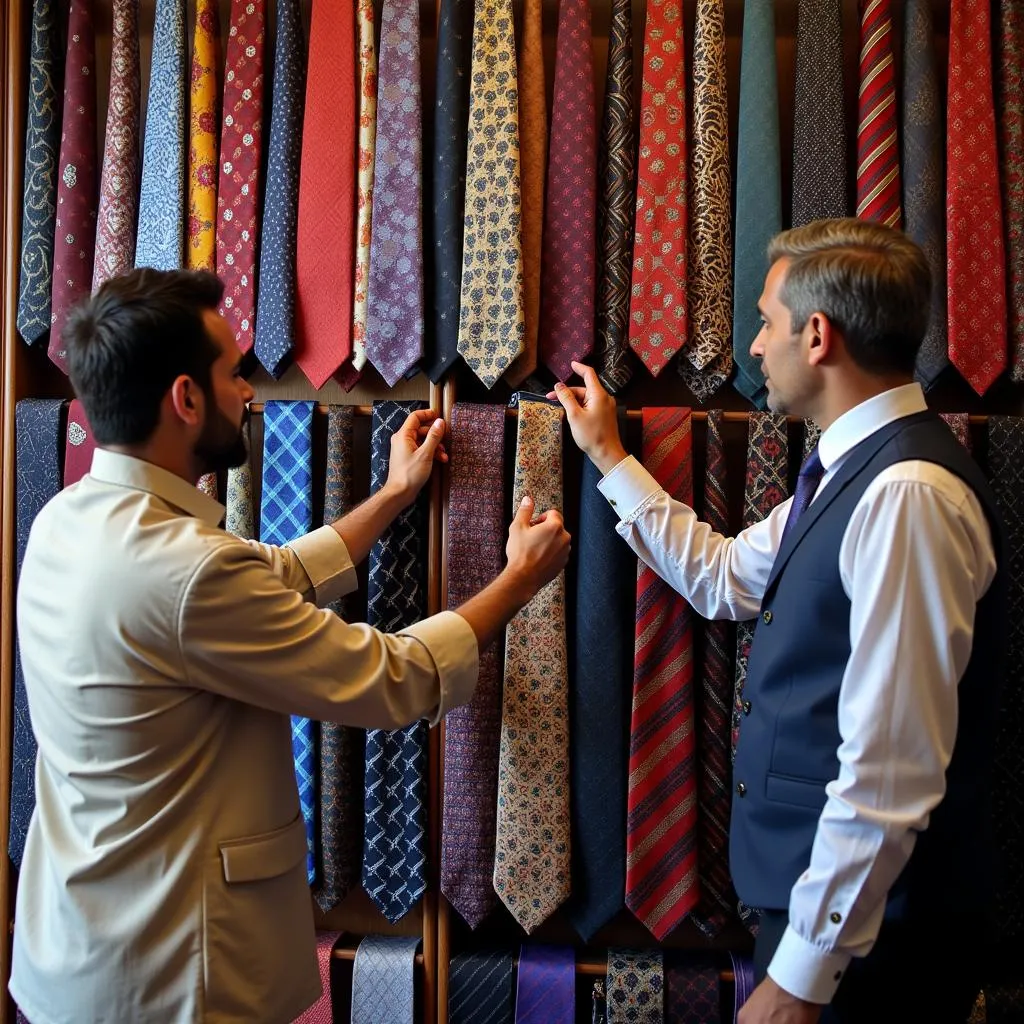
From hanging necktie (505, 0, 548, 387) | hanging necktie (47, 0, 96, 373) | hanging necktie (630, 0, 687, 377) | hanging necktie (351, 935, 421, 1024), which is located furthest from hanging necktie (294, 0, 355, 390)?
hanging necktie (351, 935, 421, 1024)

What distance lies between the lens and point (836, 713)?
1.26 meters

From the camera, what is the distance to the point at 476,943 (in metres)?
2.09

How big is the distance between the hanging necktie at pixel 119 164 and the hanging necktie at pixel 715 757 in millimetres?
1301

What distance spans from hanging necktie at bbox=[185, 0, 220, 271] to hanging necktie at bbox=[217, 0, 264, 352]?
3 cm

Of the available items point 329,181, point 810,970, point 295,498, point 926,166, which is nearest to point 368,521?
point 295,498

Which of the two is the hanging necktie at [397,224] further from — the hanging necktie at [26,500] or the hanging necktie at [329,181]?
the hanging necktie at [26,500]

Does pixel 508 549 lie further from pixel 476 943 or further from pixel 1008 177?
pixel 1008 177

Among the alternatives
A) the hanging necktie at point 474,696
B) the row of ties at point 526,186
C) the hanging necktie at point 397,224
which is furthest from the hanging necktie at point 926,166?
the hanging necktie at point 397,224

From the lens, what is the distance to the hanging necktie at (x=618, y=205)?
1964 mm

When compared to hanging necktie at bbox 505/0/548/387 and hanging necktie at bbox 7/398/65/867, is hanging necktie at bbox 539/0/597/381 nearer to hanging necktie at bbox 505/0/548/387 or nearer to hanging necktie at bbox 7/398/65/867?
hanging necktie at bbox 505/0/548/387

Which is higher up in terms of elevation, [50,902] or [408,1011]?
[50,902]

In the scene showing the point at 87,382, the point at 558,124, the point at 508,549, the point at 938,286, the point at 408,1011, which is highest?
the point at 558,124

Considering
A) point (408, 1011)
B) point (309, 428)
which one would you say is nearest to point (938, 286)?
point (309, 428)

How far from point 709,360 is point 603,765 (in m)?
0.84
